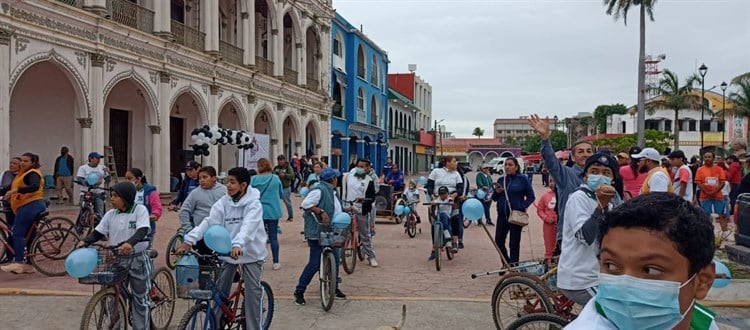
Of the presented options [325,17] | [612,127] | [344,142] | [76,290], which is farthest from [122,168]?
[612,127]

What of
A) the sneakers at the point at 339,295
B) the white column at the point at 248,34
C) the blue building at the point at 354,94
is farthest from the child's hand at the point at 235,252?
the blue building at the point at 354,94

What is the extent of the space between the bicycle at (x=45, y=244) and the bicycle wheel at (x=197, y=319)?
14.6ft

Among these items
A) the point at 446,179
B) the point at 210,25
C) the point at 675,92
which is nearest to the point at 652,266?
the point at 446,179

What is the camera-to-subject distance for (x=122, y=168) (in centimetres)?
1969

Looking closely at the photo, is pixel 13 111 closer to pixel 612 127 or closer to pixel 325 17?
pixel 325 17

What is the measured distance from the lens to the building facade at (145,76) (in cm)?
1362

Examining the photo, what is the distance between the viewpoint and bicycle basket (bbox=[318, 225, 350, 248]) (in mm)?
6305

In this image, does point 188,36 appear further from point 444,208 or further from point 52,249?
point 444,208

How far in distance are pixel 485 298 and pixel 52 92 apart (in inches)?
621

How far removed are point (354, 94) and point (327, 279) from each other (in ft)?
103

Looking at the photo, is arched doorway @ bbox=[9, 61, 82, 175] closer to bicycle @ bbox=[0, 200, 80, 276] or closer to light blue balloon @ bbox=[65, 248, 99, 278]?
bicycle @ bbox=[0, 200, 80, 276]

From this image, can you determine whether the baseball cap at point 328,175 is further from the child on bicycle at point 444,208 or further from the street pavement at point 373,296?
the child on bicycle at point 444,208

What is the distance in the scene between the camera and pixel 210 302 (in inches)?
171

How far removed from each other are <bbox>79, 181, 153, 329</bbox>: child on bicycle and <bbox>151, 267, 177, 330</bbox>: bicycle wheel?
0.31 meters
